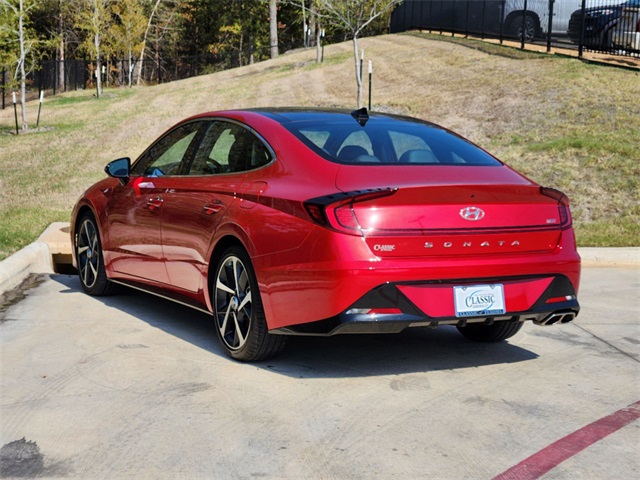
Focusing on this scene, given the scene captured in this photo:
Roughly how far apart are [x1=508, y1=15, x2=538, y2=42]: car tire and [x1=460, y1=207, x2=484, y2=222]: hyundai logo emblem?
95.0 feet

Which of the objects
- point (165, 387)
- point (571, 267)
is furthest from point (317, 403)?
point (571, 267)

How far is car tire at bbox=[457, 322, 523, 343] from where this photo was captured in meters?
6.98

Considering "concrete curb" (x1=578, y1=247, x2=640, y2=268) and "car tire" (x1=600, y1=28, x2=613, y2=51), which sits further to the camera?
"car tire" (x1=600, y1=28, x2=613, y2=51)

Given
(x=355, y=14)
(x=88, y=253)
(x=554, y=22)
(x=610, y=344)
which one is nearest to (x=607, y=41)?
(x=554, y=22)

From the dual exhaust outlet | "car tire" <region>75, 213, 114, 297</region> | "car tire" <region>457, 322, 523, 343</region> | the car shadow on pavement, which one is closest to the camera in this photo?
the dual exhaust outlet

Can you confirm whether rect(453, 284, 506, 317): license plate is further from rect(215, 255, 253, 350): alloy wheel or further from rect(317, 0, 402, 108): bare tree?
rect(317, 0, 402, 108): bare tree

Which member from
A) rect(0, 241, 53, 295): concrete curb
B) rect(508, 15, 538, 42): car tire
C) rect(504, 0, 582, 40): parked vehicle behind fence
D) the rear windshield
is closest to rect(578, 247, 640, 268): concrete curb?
the rear windshield

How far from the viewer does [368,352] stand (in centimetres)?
674

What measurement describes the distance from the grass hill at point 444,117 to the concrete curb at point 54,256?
0.29 meters

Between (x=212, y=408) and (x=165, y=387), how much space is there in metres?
0.54

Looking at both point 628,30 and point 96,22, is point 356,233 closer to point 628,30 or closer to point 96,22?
point 628,30

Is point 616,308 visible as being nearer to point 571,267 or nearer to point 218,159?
point 571,267

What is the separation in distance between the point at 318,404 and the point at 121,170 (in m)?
3.38

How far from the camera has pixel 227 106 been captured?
3181 centimetres
